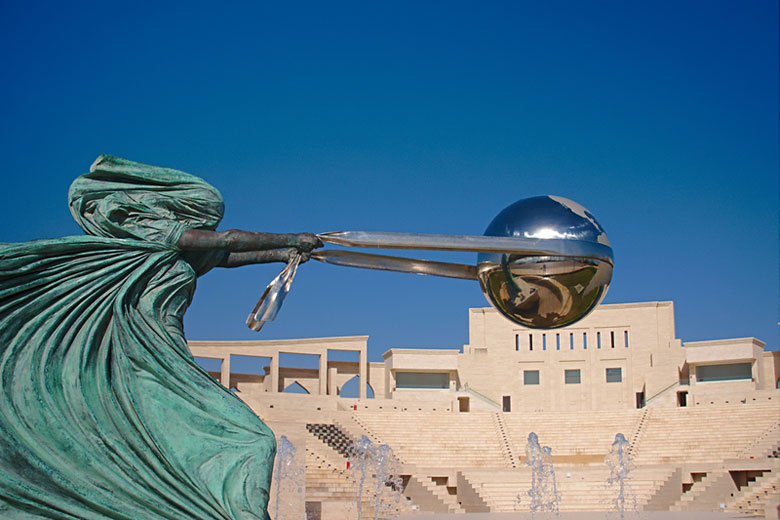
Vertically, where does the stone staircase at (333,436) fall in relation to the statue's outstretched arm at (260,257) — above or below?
above

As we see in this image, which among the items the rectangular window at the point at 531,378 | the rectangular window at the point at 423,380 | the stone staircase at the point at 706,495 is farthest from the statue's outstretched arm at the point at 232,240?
the rectangular window at the point at 531,378

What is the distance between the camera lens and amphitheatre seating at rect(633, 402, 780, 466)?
28.7 metres

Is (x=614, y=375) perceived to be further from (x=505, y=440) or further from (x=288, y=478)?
(x=288, y=478)

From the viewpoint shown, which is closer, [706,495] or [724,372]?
[706,495]

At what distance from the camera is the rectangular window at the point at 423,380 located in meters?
43.5

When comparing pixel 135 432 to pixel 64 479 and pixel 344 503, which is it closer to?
pixel 64 479

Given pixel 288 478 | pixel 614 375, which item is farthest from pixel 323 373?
pixel 288 478

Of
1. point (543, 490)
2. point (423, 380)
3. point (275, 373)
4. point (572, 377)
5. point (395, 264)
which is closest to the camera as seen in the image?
point (395, 264)

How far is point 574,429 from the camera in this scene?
33.1 meters

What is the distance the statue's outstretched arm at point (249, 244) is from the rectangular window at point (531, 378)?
3929cm

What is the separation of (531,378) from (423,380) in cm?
536

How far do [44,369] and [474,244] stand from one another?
2.25 metres

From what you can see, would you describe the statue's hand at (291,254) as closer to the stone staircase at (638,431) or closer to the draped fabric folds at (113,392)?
the draped fabric folds at (113,392)

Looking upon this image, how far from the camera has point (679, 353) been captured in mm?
40844
